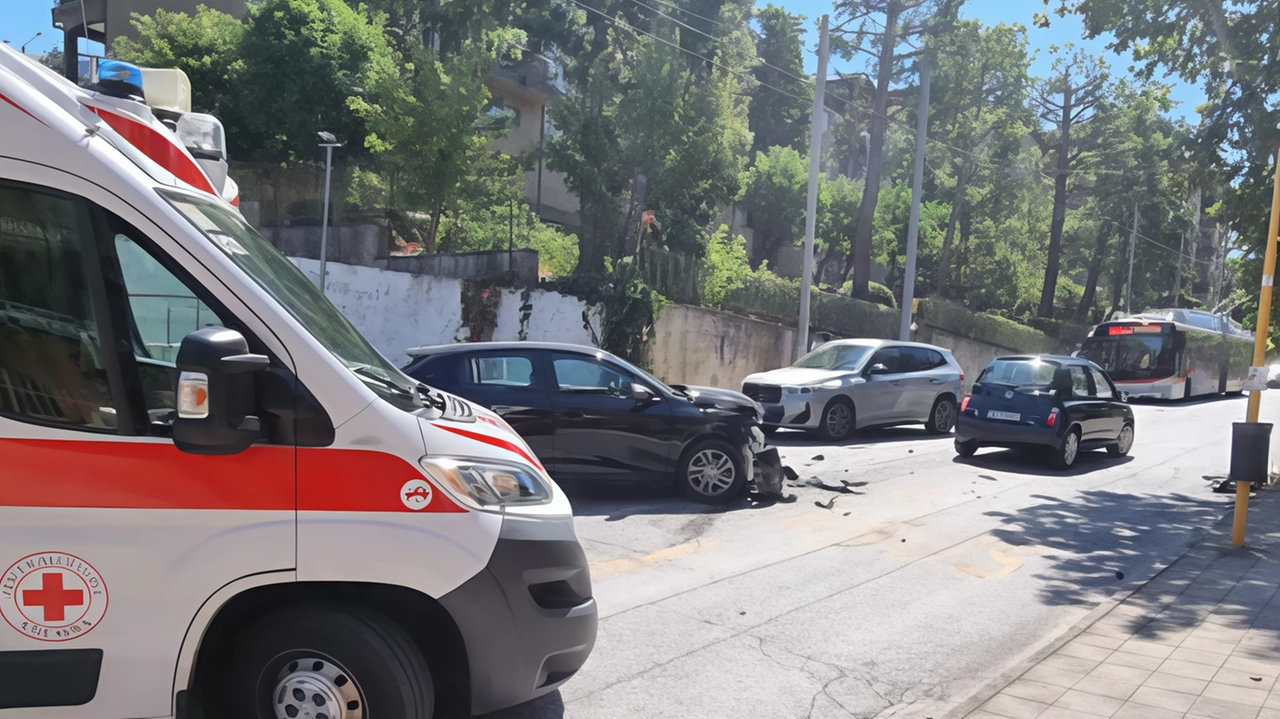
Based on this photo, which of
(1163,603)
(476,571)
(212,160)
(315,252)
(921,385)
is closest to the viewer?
(476,571)

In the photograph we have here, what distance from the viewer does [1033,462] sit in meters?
14.2

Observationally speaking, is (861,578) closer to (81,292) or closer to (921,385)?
(81,292)

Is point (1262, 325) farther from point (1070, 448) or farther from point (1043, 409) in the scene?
point (1070, 448)

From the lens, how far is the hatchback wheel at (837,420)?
15484 mm

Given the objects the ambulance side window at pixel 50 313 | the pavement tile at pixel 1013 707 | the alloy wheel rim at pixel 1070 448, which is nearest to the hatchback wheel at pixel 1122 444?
the alloy wheel rim at pixel 1070 448

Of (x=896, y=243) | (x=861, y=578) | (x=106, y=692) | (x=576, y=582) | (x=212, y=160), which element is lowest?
(x=861, y=578)

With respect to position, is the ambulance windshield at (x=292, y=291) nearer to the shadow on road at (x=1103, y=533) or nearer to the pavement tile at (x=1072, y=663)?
the pavement tile at (x=1072, y=663)

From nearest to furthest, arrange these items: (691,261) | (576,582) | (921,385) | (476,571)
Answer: (476,571) < (576,582) < (921,385) < (691,261)

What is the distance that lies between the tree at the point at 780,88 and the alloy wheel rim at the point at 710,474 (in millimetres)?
36459

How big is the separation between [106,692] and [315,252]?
19851 millimetres

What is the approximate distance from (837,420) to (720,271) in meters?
10.7

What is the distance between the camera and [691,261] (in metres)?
24.6

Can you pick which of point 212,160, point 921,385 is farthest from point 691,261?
point 212,160

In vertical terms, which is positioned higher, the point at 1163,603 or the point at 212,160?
the point at 212,160
